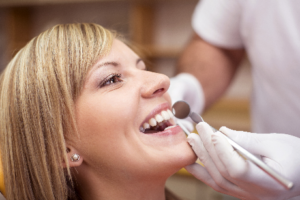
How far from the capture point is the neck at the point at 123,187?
2.99 feet

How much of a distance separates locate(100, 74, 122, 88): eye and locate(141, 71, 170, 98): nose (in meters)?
0.10

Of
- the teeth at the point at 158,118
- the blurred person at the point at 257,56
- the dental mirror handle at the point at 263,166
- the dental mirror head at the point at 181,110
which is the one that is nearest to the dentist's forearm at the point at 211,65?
the blurred person at the point at 257,56

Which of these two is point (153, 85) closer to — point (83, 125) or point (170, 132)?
point (170, 132)

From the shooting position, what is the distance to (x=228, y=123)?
2850 millimetres

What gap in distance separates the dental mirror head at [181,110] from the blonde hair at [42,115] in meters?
0.34

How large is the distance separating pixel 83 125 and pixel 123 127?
141 mm

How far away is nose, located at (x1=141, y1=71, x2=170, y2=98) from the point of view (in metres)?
0.90

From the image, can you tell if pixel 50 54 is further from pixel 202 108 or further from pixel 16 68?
pixel 202 108

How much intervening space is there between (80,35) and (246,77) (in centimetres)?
226

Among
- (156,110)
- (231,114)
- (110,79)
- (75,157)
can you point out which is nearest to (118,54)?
(110,79)

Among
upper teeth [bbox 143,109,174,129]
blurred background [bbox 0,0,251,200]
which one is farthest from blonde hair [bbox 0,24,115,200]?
blurred background [bbox 0,0,251,200]

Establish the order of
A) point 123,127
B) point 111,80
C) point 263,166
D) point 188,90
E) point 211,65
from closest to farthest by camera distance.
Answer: point 263,166
point 123,127
point 111,80
point 188,90
point 211,65

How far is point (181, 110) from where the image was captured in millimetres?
1004

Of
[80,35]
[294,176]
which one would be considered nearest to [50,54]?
[80,35]
